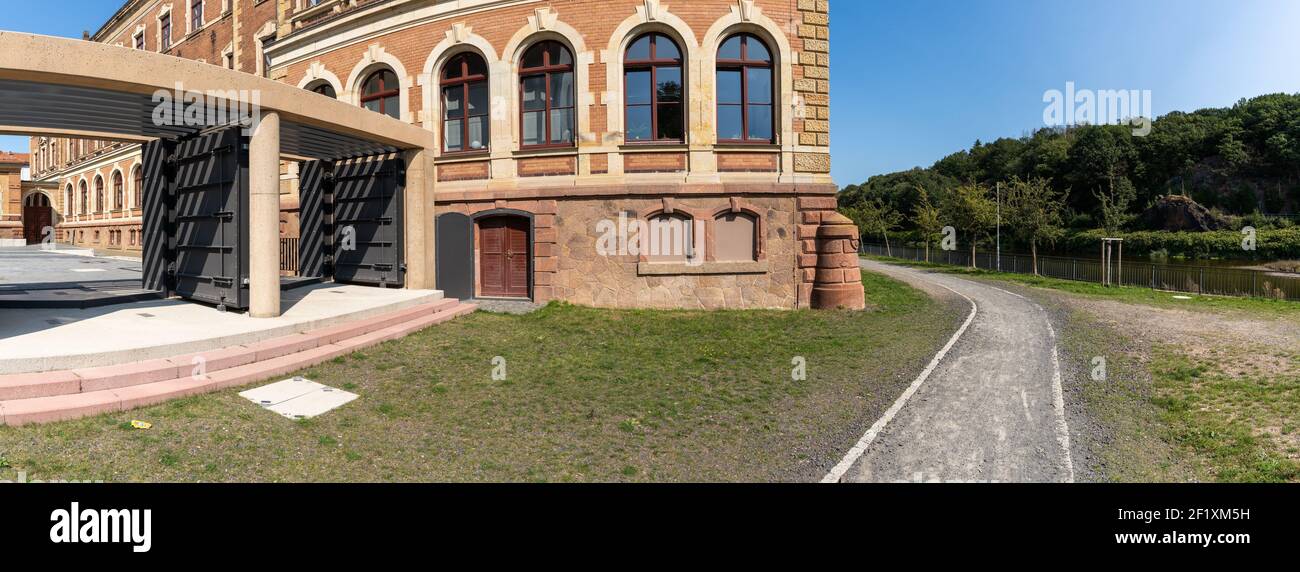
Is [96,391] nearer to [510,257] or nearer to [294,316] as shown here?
[294,316]

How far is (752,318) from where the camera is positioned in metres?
13.0

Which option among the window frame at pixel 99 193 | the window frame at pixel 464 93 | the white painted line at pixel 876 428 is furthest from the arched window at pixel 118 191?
the white painted line at pixel 876 428

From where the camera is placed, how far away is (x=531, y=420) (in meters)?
6.25

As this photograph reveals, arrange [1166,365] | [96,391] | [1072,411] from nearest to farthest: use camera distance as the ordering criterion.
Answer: [96,391] < [1072,411] < [1166,365]

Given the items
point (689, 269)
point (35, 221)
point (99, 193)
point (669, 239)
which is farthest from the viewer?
point (35, 221)

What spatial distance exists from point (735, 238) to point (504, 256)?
611 centimetres

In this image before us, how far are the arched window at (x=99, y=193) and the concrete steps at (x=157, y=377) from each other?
4534cm

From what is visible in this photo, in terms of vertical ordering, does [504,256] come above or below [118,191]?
below

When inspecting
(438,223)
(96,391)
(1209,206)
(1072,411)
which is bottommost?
(1072,411)

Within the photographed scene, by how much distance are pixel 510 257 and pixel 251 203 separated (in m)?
6.43

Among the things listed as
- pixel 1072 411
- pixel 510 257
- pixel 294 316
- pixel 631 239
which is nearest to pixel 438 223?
pixel 510 257

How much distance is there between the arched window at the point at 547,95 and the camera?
48.2ft

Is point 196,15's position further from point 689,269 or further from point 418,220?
point 689,269

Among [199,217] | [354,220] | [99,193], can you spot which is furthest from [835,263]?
[99,193]
